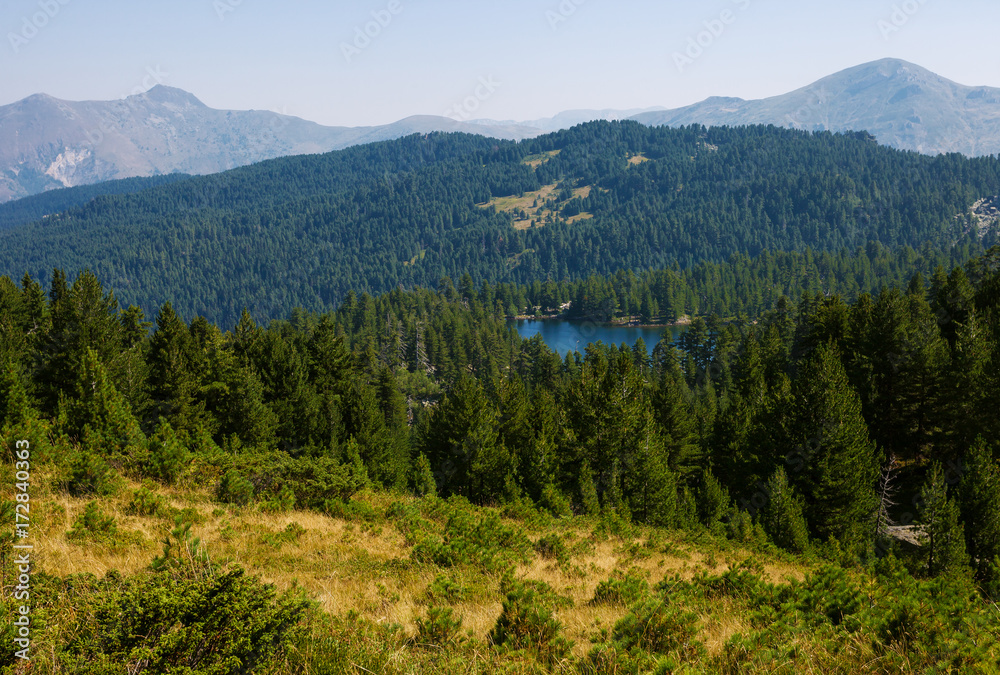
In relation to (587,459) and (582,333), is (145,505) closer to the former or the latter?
(587,459)

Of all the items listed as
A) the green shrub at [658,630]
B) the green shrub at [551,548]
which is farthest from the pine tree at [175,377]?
the green shrub at [658,630]

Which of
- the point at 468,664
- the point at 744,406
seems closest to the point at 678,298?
the point at 744,406

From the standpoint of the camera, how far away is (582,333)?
179 metres

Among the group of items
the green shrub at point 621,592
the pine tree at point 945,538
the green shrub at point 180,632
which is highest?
the green shrub at point 180,632

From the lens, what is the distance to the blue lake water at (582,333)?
163625mm

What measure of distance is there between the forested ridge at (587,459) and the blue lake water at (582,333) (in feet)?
326

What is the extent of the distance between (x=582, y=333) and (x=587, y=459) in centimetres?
14277

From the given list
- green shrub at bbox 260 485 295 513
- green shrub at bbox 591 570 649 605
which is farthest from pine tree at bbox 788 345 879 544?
green shrub at bbox 260 485 295 513

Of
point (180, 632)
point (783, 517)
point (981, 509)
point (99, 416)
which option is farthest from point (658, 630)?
point (981, 509)

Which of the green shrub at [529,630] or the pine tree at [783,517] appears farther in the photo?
the pine tree at [783,517]

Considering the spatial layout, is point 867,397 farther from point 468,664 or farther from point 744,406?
point 468,664

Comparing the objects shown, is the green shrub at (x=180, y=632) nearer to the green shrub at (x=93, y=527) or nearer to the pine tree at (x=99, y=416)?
the green shrub at (x=93, y=527)

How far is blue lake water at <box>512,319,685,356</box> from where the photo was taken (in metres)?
164

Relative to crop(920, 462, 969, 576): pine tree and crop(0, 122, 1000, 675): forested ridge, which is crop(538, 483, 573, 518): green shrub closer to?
crop(0, 122, 1000, 675): forested ridge
